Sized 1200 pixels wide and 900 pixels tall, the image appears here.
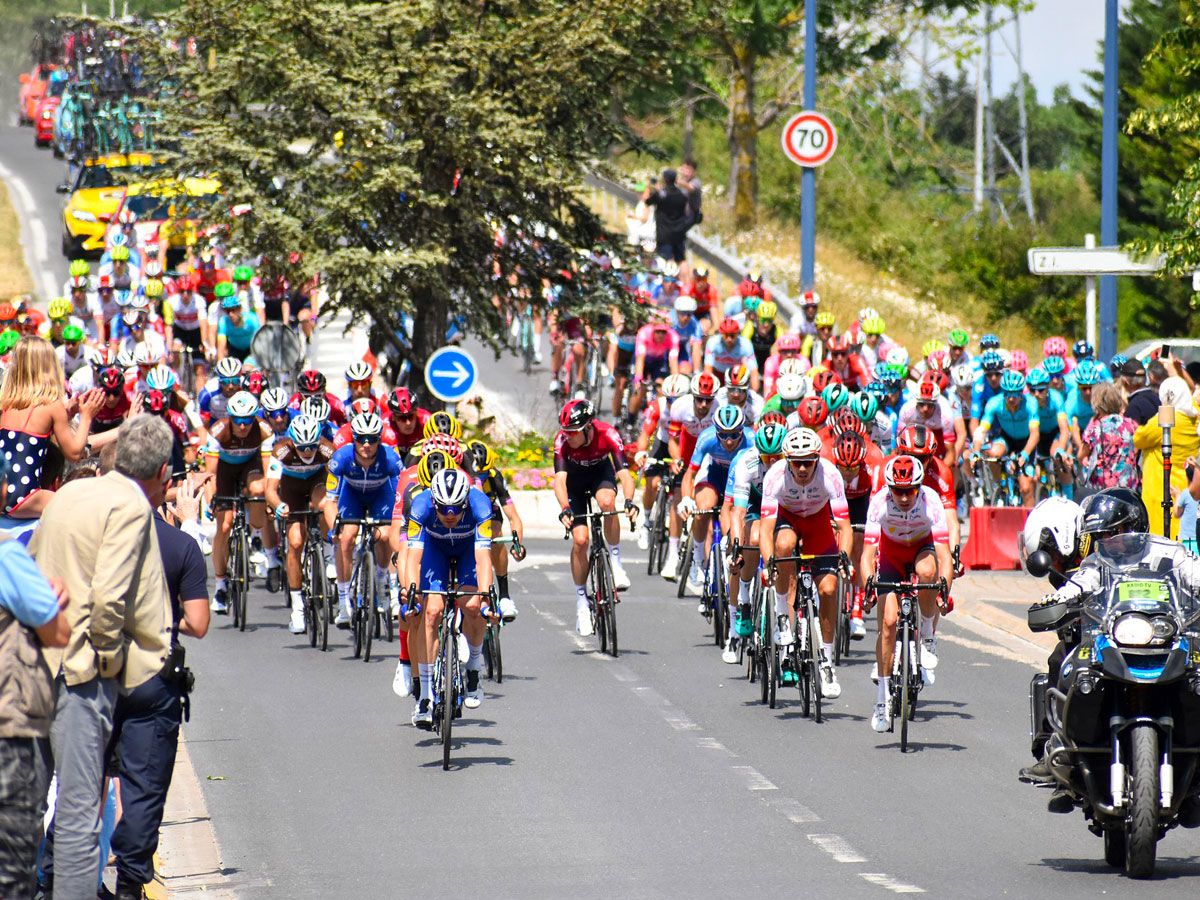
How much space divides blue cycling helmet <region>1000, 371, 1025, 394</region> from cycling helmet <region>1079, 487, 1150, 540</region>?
12179mm

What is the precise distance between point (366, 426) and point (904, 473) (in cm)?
487

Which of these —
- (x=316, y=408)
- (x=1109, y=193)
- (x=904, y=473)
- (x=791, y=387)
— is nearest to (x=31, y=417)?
(x=904, y=473)

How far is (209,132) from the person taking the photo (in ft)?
88.5

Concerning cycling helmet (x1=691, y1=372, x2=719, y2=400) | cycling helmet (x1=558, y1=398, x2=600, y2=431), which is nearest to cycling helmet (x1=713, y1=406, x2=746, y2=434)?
cycling helmet (x1=558, y1=398, x2=600, y2=431)

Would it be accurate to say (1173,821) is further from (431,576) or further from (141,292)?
(141,292)

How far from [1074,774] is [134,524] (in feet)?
13.4

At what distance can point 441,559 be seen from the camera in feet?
42.0

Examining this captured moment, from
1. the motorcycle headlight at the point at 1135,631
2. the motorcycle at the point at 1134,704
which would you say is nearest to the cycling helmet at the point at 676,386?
the motorcycle at the point at 1134,704

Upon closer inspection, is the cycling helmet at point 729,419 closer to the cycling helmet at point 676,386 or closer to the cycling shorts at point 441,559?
the cycling helmet at point 676,386

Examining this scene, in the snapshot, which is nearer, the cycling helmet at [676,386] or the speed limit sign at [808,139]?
the cycling helmet at [676,386]

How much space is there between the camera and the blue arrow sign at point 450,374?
24344 mm

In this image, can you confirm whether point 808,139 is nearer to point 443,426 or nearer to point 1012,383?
point 1012,383

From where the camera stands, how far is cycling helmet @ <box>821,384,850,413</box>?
55.9ft

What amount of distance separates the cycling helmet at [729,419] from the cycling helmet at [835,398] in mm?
807
